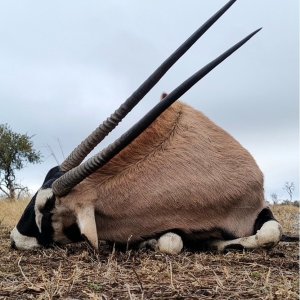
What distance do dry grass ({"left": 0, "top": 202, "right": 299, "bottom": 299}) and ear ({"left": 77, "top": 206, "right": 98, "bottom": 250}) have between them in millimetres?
85

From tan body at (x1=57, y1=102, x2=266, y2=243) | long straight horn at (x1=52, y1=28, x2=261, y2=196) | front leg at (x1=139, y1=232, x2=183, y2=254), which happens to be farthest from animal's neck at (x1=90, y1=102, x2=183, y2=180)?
front leg at (x1=139, y1=232, x2=183, y2=254)

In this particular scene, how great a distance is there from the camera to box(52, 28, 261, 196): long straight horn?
3.53 metres

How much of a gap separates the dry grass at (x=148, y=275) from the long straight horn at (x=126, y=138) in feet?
1.52

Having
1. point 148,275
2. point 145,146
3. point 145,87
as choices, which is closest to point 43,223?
point 145,146

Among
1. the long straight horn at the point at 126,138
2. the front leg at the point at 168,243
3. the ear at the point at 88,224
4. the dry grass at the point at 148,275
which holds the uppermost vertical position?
the long straight horn at the point at 126,138

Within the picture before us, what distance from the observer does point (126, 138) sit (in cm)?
368

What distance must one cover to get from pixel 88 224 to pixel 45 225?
1.35ft

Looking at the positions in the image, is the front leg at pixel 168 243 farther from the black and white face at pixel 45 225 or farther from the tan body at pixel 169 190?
the black and white face at pixel 45 225

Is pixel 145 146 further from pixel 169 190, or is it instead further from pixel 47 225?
pixel 47 225

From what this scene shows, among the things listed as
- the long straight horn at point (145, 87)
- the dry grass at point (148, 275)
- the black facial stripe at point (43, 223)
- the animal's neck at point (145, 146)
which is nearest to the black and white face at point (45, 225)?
the black facial stripe at point (43, 223)

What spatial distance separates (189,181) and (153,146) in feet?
1.22

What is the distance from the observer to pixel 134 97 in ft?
12.0

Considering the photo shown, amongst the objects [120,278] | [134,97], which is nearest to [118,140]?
[134,97]

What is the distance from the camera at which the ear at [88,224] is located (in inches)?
150
